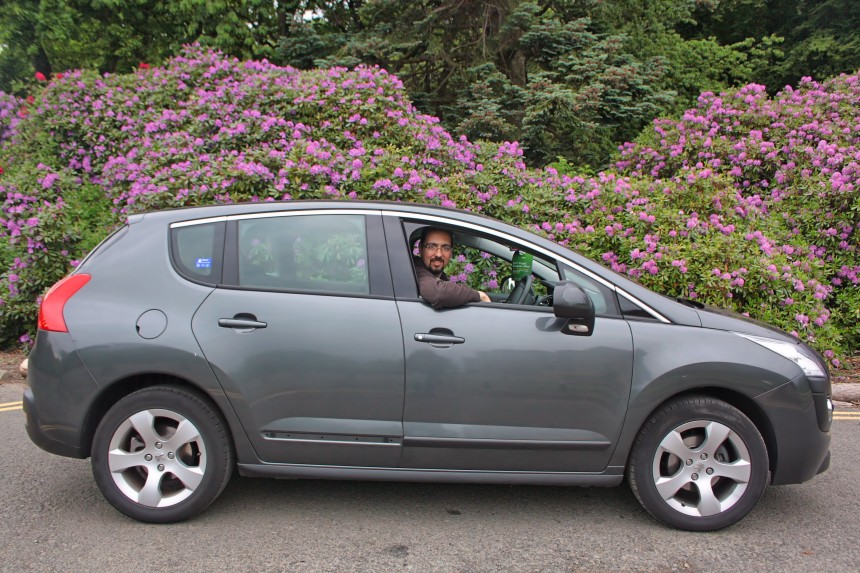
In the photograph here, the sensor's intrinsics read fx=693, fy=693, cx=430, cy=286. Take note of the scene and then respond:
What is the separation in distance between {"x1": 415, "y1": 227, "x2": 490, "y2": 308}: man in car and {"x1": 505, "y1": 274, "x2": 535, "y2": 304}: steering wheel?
0.17m

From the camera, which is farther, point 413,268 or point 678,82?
point 678,82

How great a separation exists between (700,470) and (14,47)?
12593 mm

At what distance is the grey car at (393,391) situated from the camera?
339 centimetres

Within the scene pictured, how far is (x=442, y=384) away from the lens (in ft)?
11.1

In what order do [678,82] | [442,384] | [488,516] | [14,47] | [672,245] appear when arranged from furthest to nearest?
[678,82], [14,47], [672,245], [488,516], [442,384]

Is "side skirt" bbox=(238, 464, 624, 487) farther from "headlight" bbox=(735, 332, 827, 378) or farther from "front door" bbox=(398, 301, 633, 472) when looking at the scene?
"headlight" bbox=(735, 332, 827, 378)

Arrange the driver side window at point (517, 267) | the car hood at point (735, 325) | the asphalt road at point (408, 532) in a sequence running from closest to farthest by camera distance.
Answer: the asphalt road at point (408, 532), the car hood at point (735, 325), the driver side window at point (517, 267)

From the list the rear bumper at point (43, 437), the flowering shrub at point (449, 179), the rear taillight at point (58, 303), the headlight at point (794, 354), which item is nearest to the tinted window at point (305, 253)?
the rear taillight at point (58, 303)

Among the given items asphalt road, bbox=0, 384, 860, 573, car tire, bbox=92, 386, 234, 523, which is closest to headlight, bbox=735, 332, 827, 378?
asphalt road, bbox=0, 384, 860, 573

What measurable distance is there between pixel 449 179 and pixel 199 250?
152 inches

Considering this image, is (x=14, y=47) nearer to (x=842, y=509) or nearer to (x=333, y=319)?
(x=333, y=319)

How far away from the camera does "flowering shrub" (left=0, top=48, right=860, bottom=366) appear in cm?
650

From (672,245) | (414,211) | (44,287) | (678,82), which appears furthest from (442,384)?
(678,82)

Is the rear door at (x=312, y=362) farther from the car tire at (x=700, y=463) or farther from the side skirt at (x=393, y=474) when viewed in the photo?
the car tire at (x=700, y=463)
